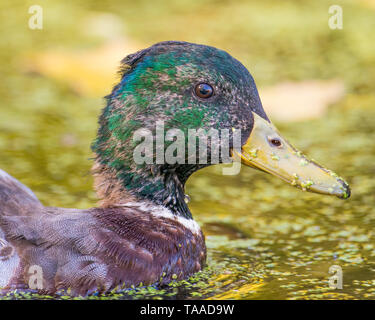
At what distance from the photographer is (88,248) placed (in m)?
4.99

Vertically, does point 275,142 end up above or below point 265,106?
below

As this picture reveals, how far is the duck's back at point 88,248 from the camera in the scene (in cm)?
492

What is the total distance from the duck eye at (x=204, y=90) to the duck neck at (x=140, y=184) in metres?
0.52

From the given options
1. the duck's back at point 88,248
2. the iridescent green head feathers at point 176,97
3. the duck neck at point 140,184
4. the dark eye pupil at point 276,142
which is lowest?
the duck's back at point 88,248

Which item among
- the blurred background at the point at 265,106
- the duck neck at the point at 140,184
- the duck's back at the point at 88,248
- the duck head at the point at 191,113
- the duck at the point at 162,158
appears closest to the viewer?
the duck's back at the point at 88,248

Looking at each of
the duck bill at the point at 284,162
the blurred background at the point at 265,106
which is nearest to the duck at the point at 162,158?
the duck bill at the point at 284,162

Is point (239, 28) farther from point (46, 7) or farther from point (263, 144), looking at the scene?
point (263, 144)

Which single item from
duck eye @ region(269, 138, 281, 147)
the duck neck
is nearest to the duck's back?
the duck neck

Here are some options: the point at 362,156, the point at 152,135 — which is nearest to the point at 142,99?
the point at 152,135

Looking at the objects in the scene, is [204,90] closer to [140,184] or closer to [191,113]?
[191,113]

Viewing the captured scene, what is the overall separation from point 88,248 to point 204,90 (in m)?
1.33

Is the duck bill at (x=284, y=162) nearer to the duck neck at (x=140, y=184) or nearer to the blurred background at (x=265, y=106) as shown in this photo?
the duck neck at (x=140, y=184)

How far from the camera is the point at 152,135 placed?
5.41 metres

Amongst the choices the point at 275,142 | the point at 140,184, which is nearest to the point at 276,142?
the point at 275,142
